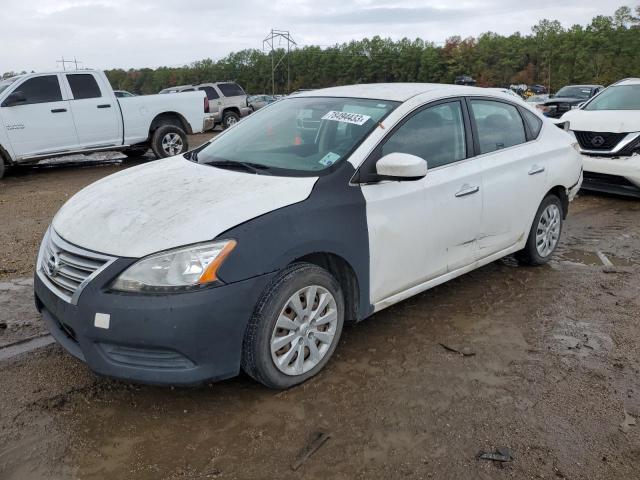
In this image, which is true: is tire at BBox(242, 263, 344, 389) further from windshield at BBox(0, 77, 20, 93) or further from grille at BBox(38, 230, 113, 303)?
windshield at BBox(0, 77, 20, 93)

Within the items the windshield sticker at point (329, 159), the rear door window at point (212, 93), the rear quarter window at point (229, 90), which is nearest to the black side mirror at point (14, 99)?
the windshield sticker at point (329, 159)

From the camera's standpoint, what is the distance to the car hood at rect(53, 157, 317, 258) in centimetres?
281

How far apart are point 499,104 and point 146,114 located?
844 centimetres

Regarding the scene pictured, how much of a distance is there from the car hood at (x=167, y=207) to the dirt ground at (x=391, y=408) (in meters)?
0.90

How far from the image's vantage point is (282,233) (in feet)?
9.68

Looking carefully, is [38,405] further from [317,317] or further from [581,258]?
[581,258]

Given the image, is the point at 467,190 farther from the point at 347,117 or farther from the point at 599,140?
the point at 599,140

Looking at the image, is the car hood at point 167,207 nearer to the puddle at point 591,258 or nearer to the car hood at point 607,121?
the puddle at point 591,258

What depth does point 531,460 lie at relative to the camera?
2.63m

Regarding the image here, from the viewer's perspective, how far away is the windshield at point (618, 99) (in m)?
8.61

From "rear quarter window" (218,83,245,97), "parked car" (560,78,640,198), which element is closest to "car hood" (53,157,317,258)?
"parked car" (560,78,640,198)

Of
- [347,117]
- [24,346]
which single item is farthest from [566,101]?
[24,346]

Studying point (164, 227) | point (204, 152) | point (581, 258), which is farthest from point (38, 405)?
point (581, 258)

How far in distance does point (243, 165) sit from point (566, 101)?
1902 cm
